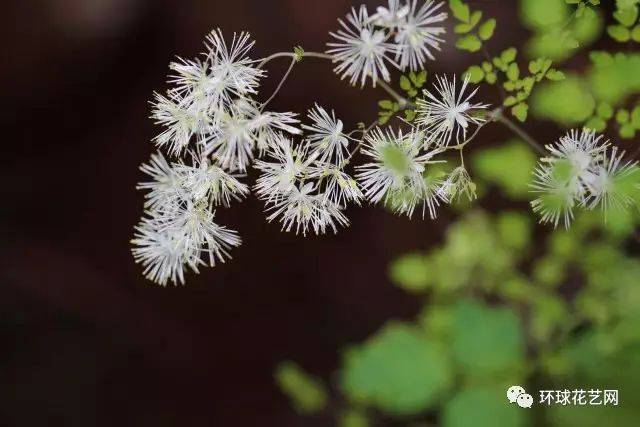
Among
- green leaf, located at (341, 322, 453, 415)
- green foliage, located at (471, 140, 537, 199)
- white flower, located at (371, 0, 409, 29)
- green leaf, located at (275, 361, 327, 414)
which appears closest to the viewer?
white flower, located at (371, 0, 409, 29)

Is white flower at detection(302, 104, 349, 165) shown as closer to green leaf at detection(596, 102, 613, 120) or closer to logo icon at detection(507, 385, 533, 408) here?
green leaf at detection(596, 102, 613, 120)

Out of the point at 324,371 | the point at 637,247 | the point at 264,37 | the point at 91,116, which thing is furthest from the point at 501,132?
the point at 91,116

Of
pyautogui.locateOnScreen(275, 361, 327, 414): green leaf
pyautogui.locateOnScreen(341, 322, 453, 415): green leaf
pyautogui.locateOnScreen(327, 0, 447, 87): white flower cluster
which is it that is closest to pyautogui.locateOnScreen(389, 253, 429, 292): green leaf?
pyautogui.locateOnScreen(341, 322, 453, 415): green leaf

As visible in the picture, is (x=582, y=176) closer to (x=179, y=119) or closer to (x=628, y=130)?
(x=628, y=130)

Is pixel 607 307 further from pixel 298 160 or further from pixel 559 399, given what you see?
pixel 298 160

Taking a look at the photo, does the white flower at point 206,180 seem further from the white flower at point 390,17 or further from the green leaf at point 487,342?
the green leaf at point 487,342

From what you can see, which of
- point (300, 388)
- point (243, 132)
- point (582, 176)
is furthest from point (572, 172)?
point (300, 388)
